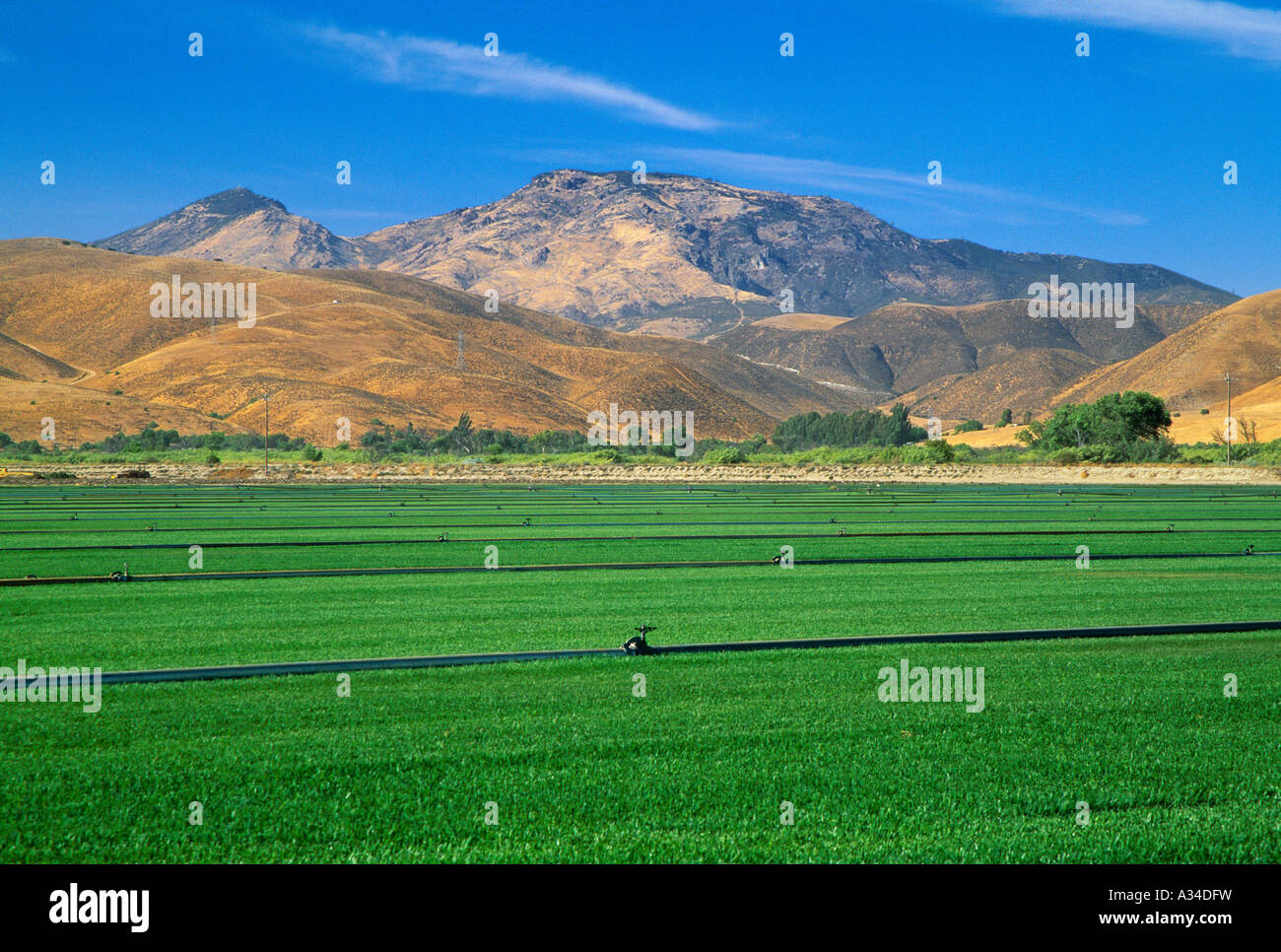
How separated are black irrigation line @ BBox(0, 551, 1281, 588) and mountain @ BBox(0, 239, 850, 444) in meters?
95.6

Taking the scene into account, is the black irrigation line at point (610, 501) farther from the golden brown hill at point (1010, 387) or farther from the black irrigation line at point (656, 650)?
the golden brown hill at point (1010, 387)

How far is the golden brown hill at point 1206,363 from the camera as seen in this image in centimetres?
13962

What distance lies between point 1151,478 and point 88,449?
8545 centimetres

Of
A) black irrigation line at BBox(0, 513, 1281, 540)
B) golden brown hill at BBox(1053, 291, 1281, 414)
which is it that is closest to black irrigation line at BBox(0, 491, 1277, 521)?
black irrigation line at BBox(0, 513, 1281, 540)

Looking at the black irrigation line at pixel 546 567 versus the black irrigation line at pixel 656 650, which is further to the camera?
the black irrigation line at pixel 546 567

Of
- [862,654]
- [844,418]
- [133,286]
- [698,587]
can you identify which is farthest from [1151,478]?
[133,286]

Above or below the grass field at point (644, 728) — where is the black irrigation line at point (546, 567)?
above

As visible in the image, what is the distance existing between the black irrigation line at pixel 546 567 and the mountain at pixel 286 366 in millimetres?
95599

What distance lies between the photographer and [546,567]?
20562mm

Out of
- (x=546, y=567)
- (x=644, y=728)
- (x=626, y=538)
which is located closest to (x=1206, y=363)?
(x=626, y=538)

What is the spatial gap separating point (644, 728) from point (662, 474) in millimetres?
77716

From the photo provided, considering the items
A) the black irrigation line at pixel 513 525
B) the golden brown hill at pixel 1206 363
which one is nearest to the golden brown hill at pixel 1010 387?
the golden brown hill at pixel 1206 363

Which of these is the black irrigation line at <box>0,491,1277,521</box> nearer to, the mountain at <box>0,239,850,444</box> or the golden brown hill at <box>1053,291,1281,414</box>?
the mountain at <box>0,239,850,444</box>

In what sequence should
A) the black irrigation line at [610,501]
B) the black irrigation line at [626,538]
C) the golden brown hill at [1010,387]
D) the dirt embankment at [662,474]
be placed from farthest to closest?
the golden brown hill at [1010,387] < the dirt embankment at [662,474] < the black irrigation line at [610,501] < the black irrigation line at [626,538]
